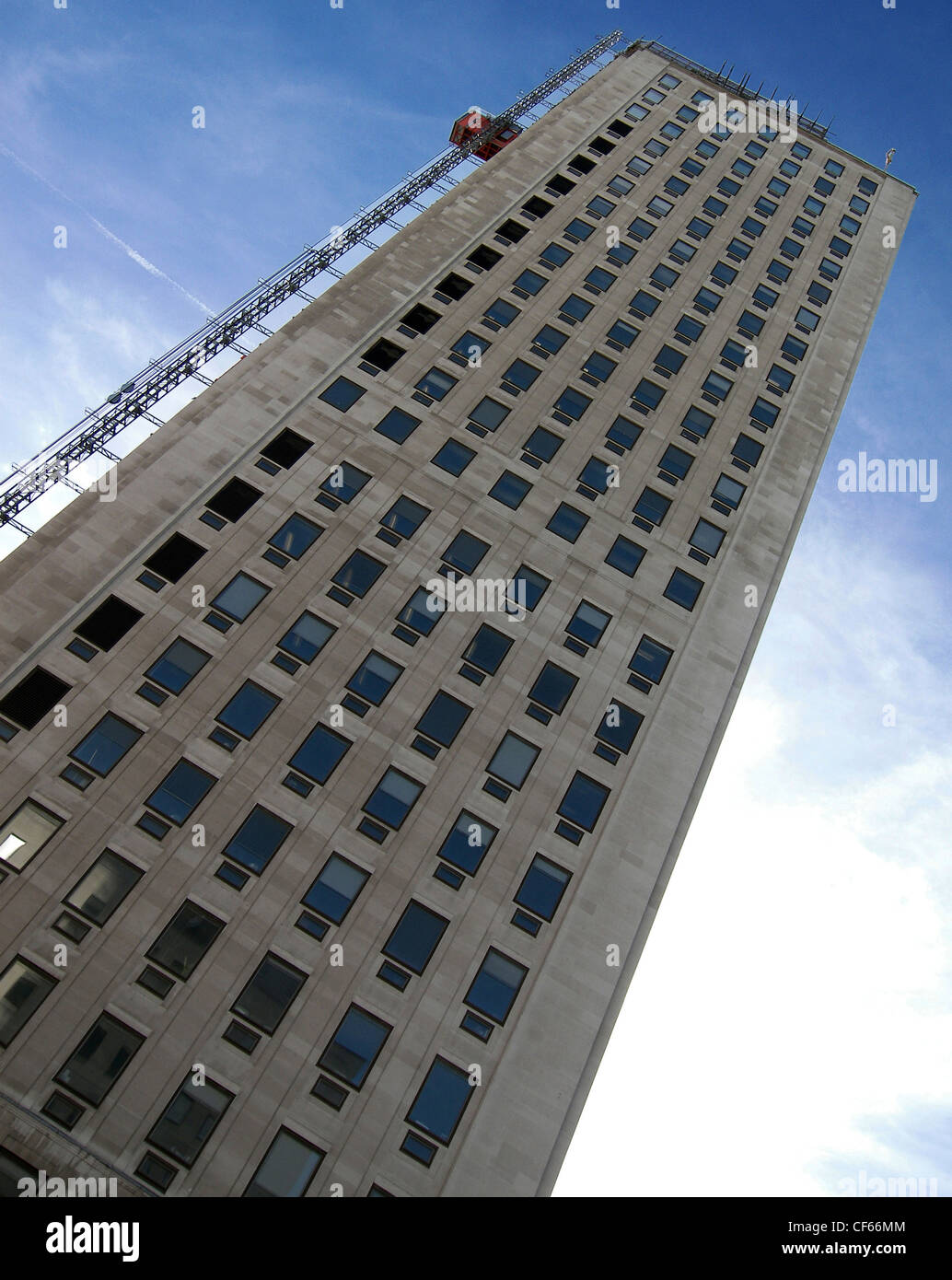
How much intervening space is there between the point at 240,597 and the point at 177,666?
3.43 meters

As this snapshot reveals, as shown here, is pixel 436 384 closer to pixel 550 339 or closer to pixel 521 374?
pixel 521 374

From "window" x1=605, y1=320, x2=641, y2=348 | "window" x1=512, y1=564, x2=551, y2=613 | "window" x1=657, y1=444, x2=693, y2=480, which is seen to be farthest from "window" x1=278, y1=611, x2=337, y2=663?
"window" x1=605, y1=320, x2=641, y2=348

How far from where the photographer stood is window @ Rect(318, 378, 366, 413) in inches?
1596

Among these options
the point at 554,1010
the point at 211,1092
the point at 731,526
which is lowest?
the point at 211,1092

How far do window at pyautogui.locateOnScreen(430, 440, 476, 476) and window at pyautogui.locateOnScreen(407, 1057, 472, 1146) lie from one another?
70.3 ft

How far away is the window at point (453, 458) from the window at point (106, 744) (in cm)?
1592

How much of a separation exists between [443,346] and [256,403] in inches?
365

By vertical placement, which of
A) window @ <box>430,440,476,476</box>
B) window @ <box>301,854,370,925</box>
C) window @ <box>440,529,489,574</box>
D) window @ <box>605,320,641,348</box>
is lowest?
window @ <box>301,854,370,925</box>

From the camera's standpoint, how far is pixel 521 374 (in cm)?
4466

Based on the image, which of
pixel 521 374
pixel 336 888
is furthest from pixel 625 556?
pixel 336 888

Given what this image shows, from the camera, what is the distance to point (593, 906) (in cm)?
3191

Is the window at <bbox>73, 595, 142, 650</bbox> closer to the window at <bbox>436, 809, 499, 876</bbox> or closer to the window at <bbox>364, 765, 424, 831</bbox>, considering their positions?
the window at <bbox>364, 765, 424, 831</bbox>

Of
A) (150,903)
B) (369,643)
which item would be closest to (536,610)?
(369,643)
